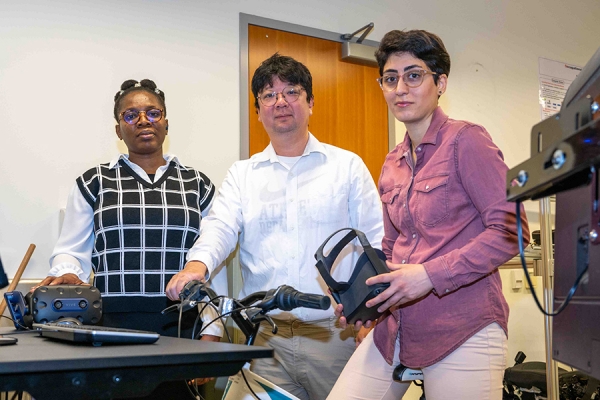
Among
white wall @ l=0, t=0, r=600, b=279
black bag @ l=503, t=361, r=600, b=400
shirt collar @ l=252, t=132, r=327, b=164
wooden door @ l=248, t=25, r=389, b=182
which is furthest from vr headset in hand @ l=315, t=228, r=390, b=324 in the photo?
black bag @ l=503, t=361, r=600, b=400

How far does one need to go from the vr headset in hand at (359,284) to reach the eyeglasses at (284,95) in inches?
31.8

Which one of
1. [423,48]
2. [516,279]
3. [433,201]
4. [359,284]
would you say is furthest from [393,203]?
[516,279]

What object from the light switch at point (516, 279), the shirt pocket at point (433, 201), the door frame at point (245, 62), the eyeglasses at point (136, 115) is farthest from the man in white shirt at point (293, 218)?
the light switch at point (516, 279)

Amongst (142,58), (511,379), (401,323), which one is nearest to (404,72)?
(401,323)

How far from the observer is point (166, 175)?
2250 mm

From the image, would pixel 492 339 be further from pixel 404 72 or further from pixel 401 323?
pixel 404 72

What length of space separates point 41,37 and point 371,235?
1705 mm

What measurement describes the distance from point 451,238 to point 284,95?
37.9 inches

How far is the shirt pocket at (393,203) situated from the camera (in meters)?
1.59

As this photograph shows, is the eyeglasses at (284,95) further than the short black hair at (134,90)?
No

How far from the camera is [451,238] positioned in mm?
1433

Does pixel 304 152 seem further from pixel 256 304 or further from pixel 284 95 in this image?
pixel 256 304

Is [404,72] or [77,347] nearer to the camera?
[77,347]

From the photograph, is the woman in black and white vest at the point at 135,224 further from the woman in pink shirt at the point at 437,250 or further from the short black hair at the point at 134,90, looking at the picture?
the woman in pink shirt at the point at 437,250
